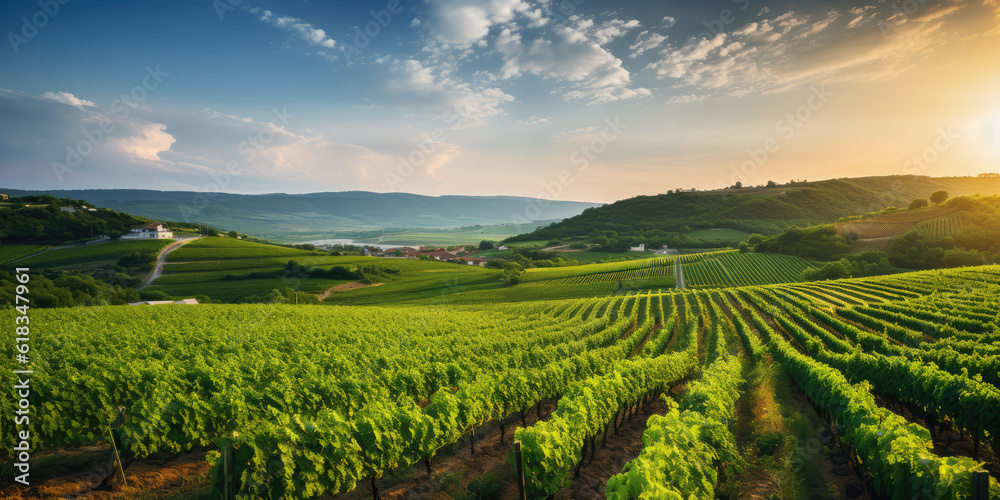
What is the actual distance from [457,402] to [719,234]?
16078cm

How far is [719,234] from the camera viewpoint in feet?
486

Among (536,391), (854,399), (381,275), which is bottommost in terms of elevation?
(381,275)

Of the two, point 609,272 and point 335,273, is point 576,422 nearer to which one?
point 609,272

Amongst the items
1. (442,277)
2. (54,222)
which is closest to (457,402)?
(442,277)

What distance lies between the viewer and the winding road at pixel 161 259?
7529 centimetres

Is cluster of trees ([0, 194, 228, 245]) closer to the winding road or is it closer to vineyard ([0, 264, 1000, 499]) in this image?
the winding road

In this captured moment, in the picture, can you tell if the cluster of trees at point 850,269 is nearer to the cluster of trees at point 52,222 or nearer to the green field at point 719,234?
the green field at point 719,234

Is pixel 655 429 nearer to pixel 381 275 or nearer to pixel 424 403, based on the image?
pixel 424 403

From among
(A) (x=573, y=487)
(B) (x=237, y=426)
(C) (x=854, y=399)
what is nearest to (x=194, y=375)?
(B) (x=237, y=426)

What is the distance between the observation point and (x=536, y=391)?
1398cm

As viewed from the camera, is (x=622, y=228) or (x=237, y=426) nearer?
(x=237, y=426)

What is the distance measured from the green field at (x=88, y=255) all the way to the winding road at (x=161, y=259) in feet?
4.69

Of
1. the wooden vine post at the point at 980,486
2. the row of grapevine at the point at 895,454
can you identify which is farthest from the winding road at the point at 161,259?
the wooden vine post at the point at 980,486

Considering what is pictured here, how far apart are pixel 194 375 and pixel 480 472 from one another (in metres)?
9.81
